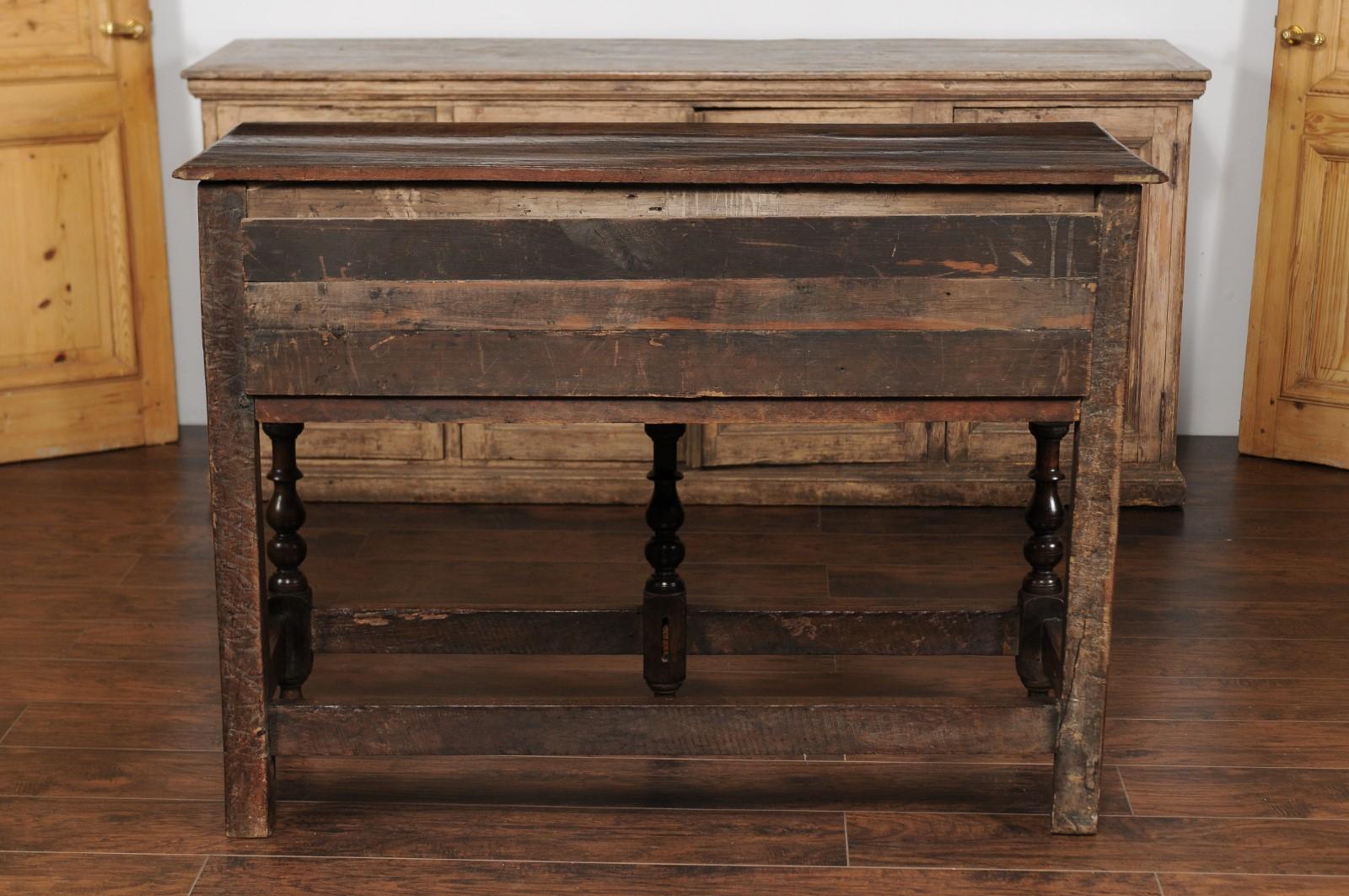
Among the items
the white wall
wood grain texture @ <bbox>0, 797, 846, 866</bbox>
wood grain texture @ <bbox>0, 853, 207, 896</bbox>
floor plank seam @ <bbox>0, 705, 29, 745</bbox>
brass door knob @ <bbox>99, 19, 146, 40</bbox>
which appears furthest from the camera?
the white wall

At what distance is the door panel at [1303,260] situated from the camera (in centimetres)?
409

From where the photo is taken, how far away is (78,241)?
14.0ft

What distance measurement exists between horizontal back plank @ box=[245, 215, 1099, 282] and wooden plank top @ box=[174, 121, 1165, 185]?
60 mm

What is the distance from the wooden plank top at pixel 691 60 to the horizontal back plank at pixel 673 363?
1.64 meters

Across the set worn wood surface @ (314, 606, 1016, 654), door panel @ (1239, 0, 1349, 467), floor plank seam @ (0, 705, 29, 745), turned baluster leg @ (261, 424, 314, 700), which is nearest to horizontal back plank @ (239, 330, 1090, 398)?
turned baluster leg @ (261, 424, 314, 700)

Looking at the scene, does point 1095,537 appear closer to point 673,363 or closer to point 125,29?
point 673,363

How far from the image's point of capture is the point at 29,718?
2.87m

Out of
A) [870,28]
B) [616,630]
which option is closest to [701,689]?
[616,630]

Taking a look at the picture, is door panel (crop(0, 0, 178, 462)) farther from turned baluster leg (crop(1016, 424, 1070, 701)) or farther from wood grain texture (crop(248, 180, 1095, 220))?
turned baluster leg (crop(1016, 424, 1070, 701))

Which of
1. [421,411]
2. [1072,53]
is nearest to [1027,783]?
[421,411]

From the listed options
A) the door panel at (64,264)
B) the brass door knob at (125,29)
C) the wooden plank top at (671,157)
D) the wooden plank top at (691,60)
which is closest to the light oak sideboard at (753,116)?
the wooden plank top at (691,60)

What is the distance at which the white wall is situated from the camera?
4297 mm

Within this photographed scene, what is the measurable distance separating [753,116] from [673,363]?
1676 millimetres

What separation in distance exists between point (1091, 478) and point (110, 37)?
2.95 meters
